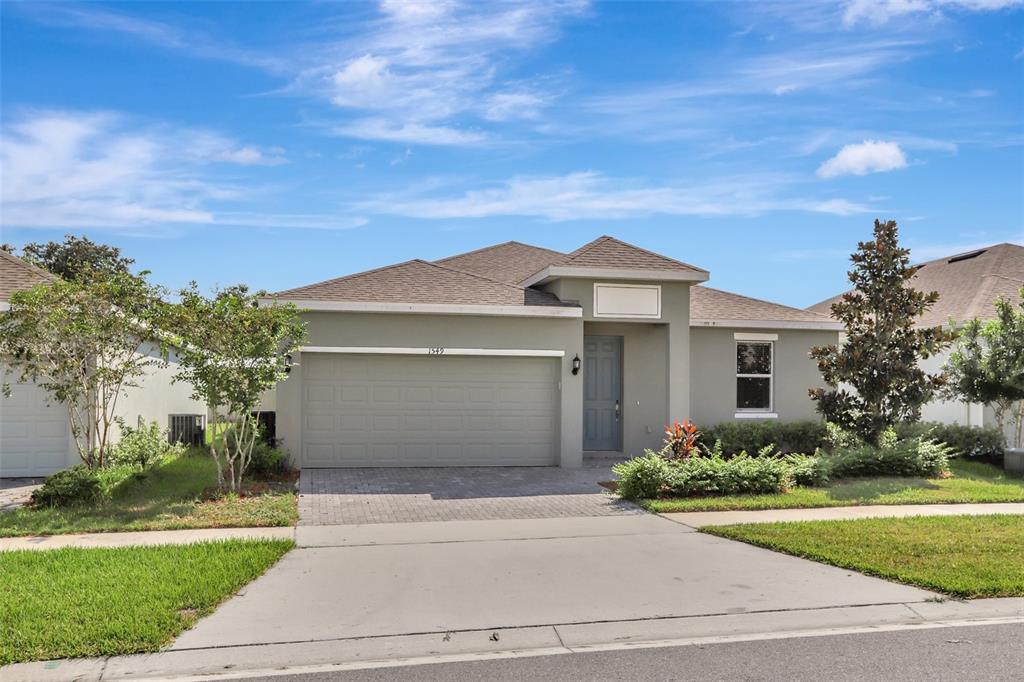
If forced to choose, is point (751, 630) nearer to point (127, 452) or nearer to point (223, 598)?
point (223, 598)

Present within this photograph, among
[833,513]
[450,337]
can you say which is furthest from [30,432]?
[833,513]

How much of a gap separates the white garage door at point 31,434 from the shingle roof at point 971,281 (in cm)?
1747

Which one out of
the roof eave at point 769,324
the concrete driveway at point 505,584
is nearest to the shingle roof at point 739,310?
the roof eave at point 769,324

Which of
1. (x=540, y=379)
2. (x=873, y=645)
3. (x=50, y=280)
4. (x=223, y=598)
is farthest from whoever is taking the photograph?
(x=540, y=379)

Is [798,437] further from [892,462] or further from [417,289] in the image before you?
[417,289]

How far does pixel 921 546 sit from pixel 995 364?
8.64 meters

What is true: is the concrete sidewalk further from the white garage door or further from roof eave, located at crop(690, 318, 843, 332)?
the white garage door

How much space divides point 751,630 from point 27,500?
10.5 metres

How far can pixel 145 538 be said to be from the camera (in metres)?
9.47

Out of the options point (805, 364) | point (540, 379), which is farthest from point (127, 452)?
point (805, 364)

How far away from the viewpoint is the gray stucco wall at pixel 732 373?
1798cm

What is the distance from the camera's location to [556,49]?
41.6 feet

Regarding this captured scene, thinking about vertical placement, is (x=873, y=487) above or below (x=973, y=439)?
below

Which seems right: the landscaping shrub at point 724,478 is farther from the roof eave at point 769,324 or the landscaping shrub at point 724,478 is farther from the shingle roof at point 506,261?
the shingle roof at point 506,261
